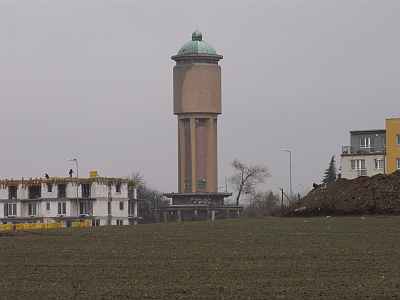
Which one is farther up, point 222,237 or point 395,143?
point 395,143

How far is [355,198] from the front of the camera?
A: 216 ft

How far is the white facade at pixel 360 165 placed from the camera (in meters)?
132

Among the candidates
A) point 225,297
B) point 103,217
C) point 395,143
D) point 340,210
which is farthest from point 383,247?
point 103,217

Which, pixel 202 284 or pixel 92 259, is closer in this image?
pixel 202 284

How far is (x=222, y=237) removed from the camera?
151 ft

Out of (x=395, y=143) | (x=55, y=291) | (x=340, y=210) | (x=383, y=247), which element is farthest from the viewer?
(x=395, y=143)

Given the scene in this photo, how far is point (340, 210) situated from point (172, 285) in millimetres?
39184

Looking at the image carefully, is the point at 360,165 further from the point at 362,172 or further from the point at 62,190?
the point at 62,190

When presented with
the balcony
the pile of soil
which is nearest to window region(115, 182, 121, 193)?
the balcony

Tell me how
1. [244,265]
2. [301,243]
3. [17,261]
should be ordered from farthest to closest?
1. [301,243]
2. [17,261]
3. [244,265]

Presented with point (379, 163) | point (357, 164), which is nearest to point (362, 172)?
point (357, 164)

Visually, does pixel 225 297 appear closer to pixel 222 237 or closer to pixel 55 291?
pixel 55 291

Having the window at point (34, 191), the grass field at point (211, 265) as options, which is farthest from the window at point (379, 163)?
the grass field at point (211, 265)

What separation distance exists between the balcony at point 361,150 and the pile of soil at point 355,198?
204 feet
